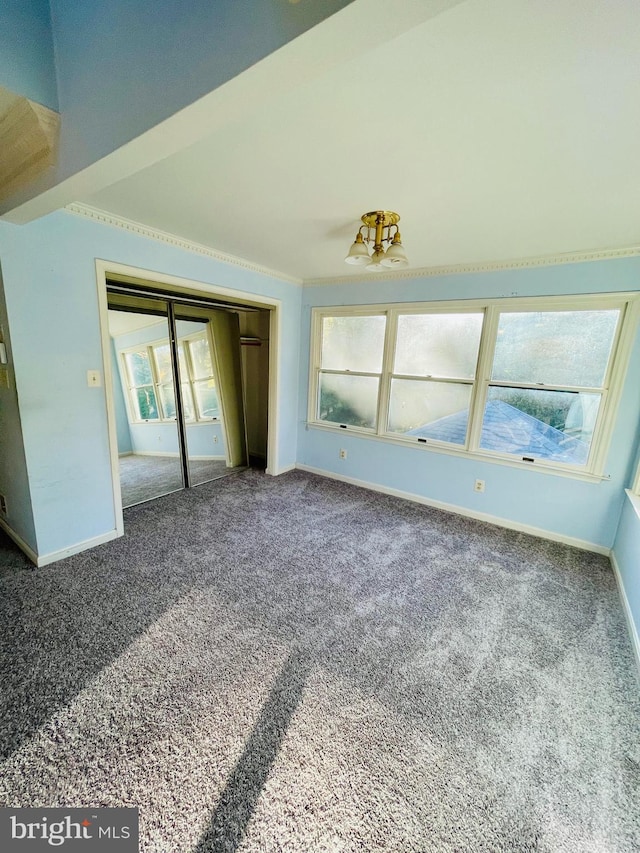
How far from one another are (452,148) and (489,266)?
1710 millimetres

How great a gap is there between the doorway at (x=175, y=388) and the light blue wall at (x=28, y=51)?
1684 mm

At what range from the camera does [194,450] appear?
362cm

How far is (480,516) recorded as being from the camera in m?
3.11

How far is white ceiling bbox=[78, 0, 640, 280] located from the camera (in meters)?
0.91

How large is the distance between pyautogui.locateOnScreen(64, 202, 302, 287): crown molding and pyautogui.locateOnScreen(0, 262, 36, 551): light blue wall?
681 mm

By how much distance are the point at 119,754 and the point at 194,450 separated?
106 inches

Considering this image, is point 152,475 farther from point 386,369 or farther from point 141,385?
point 386,369

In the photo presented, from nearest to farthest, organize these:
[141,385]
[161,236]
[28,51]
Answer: [28,51] → [161,236] → [141,385]

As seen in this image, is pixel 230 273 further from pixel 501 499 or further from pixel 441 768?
pixel 441 768

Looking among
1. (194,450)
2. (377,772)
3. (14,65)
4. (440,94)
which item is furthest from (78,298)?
(377,772)

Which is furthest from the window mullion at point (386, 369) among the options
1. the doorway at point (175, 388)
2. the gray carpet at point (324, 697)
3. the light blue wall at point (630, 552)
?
the light blue wall at point (630, 552)

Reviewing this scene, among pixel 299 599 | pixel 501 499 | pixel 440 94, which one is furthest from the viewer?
pixel 501 499

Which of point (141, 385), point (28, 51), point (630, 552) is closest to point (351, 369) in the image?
point (141, 385)

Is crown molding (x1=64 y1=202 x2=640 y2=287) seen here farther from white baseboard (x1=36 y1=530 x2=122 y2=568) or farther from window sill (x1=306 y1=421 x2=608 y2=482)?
white baseboard (x1=36 y1=530 x2=122 y2=568)
